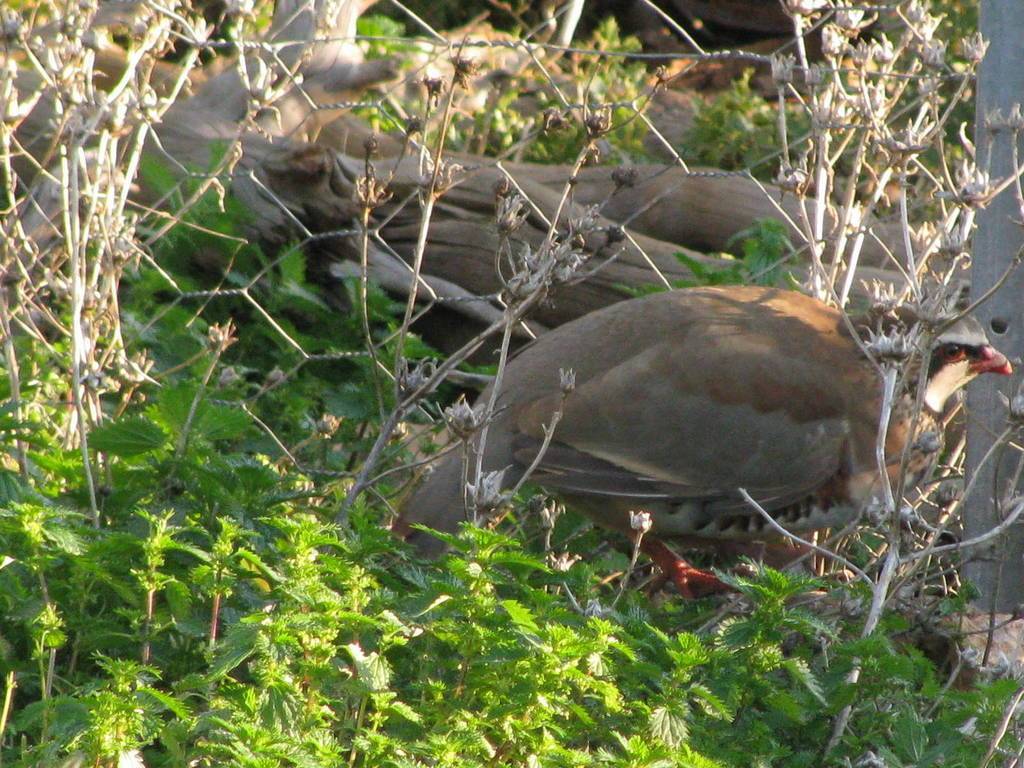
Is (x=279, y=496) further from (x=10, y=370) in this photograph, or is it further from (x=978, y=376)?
(x=978, y=376)

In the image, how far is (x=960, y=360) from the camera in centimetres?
396

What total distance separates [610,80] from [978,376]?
5.58 m

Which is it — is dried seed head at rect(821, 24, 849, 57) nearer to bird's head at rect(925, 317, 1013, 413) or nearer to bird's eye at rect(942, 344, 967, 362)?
bird's head at rect(925, 317, 1013, 413)

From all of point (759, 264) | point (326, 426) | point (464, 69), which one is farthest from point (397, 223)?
point (464, 69)

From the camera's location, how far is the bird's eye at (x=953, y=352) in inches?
153

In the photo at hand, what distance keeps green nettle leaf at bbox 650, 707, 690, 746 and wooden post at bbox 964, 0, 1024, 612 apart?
1284 mm

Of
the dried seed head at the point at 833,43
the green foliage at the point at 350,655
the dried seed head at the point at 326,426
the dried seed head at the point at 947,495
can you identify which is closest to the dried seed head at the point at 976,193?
the green foliage at the point at 350,655

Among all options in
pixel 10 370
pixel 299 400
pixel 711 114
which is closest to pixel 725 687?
pixel 10 370

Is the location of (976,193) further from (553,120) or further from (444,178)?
(444,178)

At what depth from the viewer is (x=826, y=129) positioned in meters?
3.55

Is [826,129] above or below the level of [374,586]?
above

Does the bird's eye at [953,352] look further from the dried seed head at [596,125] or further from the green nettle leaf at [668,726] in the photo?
the green nettle leaf at [668,726]

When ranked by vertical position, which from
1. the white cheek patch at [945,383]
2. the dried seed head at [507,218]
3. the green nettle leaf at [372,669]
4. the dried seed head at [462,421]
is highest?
the dried seed head at [507,218]

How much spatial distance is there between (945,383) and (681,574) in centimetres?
100
